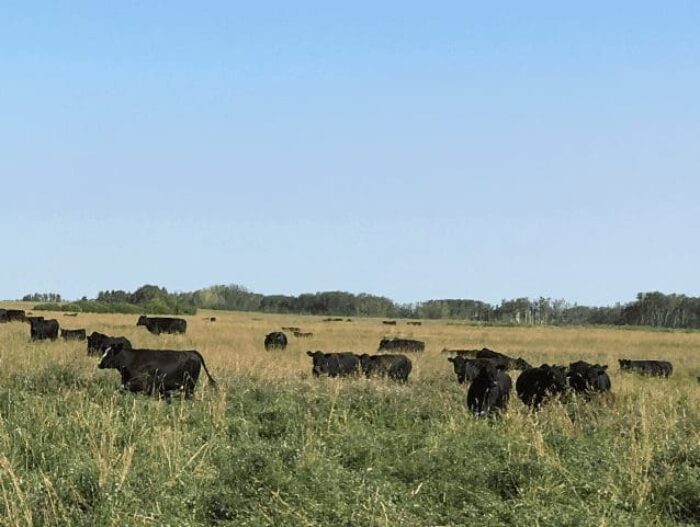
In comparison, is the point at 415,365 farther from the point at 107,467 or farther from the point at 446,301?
the point at 446,301

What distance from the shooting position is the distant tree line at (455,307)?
435 ft

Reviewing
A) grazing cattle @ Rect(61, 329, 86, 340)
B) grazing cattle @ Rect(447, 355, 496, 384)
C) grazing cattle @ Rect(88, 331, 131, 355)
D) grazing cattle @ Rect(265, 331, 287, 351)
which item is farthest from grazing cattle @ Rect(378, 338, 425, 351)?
grazing cattle @ Rect(61, 329, 86, 340)

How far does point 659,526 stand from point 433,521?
6.82 feet

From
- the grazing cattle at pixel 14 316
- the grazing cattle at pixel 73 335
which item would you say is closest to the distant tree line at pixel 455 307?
the grazing cattle at pixel 14 316

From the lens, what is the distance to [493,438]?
9.99 meters

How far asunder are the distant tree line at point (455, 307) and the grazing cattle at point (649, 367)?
104 metres

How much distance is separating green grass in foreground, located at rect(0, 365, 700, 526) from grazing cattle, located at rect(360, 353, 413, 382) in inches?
345

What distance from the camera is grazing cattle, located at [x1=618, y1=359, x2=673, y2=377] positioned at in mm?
24406

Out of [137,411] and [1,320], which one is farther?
[1,320]

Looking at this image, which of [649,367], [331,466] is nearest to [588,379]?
[649,367]

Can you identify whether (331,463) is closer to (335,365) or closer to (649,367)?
(335,365)

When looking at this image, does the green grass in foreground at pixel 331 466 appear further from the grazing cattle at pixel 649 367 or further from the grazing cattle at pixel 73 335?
the grazing cattle at pixel 73 335

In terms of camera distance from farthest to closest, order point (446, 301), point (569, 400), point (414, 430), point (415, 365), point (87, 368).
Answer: point (446, 301) → point (415, 365) → point (87, 368) → point (569, 400) → point (414, 430)

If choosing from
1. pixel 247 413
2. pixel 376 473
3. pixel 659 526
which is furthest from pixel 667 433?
pixel 247 413
